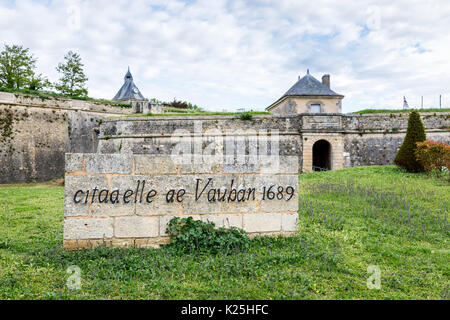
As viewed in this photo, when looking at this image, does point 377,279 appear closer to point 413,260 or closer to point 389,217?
point 413,260

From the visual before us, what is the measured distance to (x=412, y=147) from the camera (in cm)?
1298

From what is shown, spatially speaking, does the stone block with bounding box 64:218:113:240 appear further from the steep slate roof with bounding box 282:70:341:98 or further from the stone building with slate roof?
the steep slate roof with bounding box 282:70:341:98

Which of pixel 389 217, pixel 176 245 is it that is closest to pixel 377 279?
pixel 176 245

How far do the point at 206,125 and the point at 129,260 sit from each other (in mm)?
14312

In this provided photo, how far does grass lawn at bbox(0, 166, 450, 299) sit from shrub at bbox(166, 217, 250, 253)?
230 millimetres

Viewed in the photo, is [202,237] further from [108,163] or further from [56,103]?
[56,103]

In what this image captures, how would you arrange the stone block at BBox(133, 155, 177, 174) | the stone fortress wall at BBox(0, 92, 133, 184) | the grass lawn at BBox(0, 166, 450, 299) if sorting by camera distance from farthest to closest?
1. the stone fortress wall at BBox(0, 92, 133, 184)
2. the stone block at BBox(133, 155, 177, 174)
3. the grass lawn at BBox(0, 166, 450, 299)

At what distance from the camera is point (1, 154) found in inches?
706

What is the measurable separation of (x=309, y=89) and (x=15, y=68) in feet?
74.1

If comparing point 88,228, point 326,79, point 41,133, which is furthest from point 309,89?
point 88,228

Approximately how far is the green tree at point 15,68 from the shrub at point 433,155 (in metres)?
24.8

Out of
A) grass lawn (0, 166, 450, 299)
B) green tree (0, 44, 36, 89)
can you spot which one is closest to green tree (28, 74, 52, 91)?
green tree (0, 44, 36, 89)

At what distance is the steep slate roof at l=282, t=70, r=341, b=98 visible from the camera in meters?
26.3
